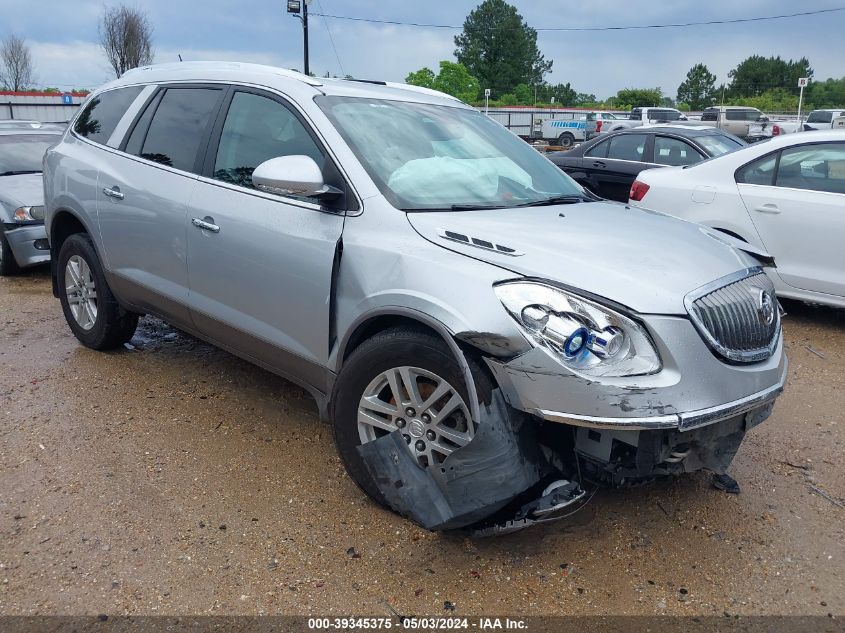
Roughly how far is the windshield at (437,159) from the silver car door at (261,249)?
230mm

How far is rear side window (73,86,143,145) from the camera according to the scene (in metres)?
4.82

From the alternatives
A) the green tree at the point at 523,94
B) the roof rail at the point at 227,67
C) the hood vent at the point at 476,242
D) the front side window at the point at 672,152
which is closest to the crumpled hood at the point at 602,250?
the hood vent at the point at 476,242

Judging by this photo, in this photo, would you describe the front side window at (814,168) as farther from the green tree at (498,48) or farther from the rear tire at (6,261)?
the green tree at (498,48)

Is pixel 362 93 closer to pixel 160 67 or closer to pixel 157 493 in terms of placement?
pixel 160 67

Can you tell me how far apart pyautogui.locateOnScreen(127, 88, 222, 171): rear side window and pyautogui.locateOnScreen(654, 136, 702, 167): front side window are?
7.17 meters

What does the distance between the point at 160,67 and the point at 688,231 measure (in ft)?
11.3

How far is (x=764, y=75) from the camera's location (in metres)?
87.7

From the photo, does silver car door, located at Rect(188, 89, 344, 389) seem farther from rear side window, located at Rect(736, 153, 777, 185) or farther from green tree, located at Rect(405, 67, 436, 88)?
green tree, located at Rect(405, 67, 436, 88)

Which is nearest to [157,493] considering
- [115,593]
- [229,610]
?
[115,593]

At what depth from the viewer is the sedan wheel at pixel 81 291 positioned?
16.7ft

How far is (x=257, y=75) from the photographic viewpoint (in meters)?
3.88

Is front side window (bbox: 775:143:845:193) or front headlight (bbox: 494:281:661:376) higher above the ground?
front side window (bbox: 775:143:845:193)

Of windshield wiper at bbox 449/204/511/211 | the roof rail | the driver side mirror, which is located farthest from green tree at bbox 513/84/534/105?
the driver side mirror

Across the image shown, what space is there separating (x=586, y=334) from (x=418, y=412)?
0.75 m
